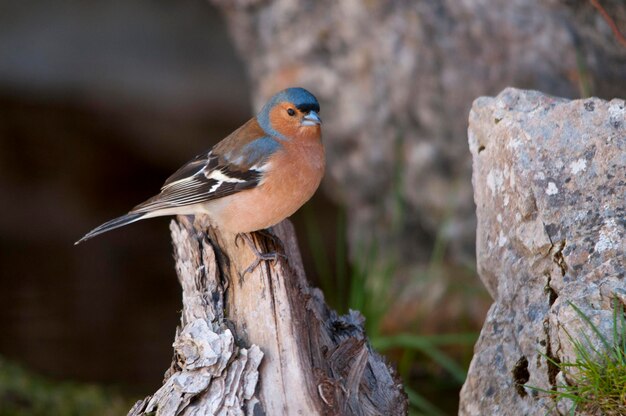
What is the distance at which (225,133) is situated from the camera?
11180 millimetres

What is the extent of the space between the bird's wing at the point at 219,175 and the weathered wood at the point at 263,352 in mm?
306

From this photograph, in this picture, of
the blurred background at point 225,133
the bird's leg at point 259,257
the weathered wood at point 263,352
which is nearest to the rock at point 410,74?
the blurred background at point 225,133

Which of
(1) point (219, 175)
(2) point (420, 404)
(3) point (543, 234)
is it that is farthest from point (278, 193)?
(2) point (420, 404)

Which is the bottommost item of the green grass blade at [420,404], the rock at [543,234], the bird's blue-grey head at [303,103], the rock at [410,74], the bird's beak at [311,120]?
the green grass blade at [420,404]

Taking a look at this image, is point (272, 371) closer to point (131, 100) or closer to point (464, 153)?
point (464, 153)

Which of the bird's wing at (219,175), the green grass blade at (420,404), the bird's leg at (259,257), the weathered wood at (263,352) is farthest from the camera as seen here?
the green grass blade at (420,404)

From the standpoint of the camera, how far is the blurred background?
19.4ft

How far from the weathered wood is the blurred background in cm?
41

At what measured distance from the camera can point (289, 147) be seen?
4320 millimetres

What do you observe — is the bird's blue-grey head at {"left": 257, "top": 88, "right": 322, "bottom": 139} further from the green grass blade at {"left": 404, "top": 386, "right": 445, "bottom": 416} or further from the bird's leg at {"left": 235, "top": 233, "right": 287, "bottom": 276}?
the green grass blade at {"left": 404, "top": 386, "right": 445, "bottom": 416}

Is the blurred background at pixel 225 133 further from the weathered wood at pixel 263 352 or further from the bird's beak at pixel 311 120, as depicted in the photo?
the bird's beak at pixel 311 120

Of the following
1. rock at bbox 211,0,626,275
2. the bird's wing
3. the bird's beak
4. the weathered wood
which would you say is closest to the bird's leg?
the weathered wood

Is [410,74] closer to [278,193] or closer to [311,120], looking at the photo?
[311,120]

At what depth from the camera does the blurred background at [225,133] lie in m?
5.92
